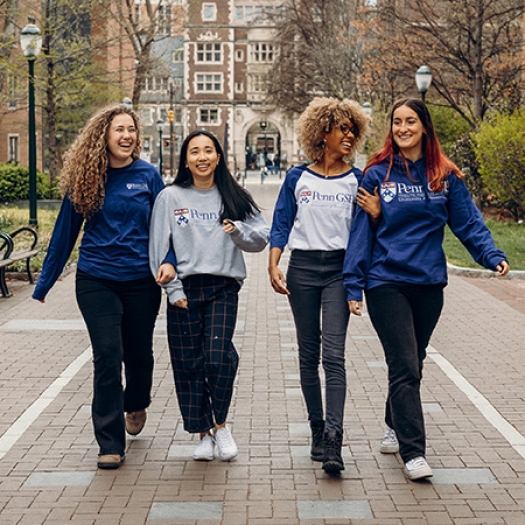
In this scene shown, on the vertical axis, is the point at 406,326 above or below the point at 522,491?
above

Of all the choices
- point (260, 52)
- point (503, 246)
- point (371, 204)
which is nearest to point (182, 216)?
point (371, 204)

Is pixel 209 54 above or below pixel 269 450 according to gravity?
above

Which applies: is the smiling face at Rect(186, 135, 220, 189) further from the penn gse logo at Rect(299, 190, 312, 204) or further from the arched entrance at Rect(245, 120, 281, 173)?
the arched entrance at Rect(245, 120, 281, 173)

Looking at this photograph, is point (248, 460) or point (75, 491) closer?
point (75, 491)

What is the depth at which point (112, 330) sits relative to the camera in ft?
17.8

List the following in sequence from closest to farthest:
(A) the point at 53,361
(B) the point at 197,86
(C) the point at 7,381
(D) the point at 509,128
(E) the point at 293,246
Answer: (E) the point at 293,246
(C) the point at 7,381
(A) the point at 53,361
(D) the point at 509,128
(B) the point at 197,86

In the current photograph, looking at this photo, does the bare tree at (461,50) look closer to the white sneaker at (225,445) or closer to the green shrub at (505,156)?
the green shrub at (505,156)

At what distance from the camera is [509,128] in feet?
70.8

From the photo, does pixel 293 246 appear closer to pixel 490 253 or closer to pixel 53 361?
pixel 490 253

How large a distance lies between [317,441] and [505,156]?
17271 millimetres

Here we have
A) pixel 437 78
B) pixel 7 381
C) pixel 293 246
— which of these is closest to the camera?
pixel 293 246

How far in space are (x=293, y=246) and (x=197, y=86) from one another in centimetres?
9532

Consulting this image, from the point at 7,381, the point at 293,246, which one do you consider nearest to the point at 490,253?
the point at 293,246

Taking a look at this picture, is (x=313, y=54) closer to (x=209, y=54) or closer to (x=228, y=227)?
(x=228, y=227)
